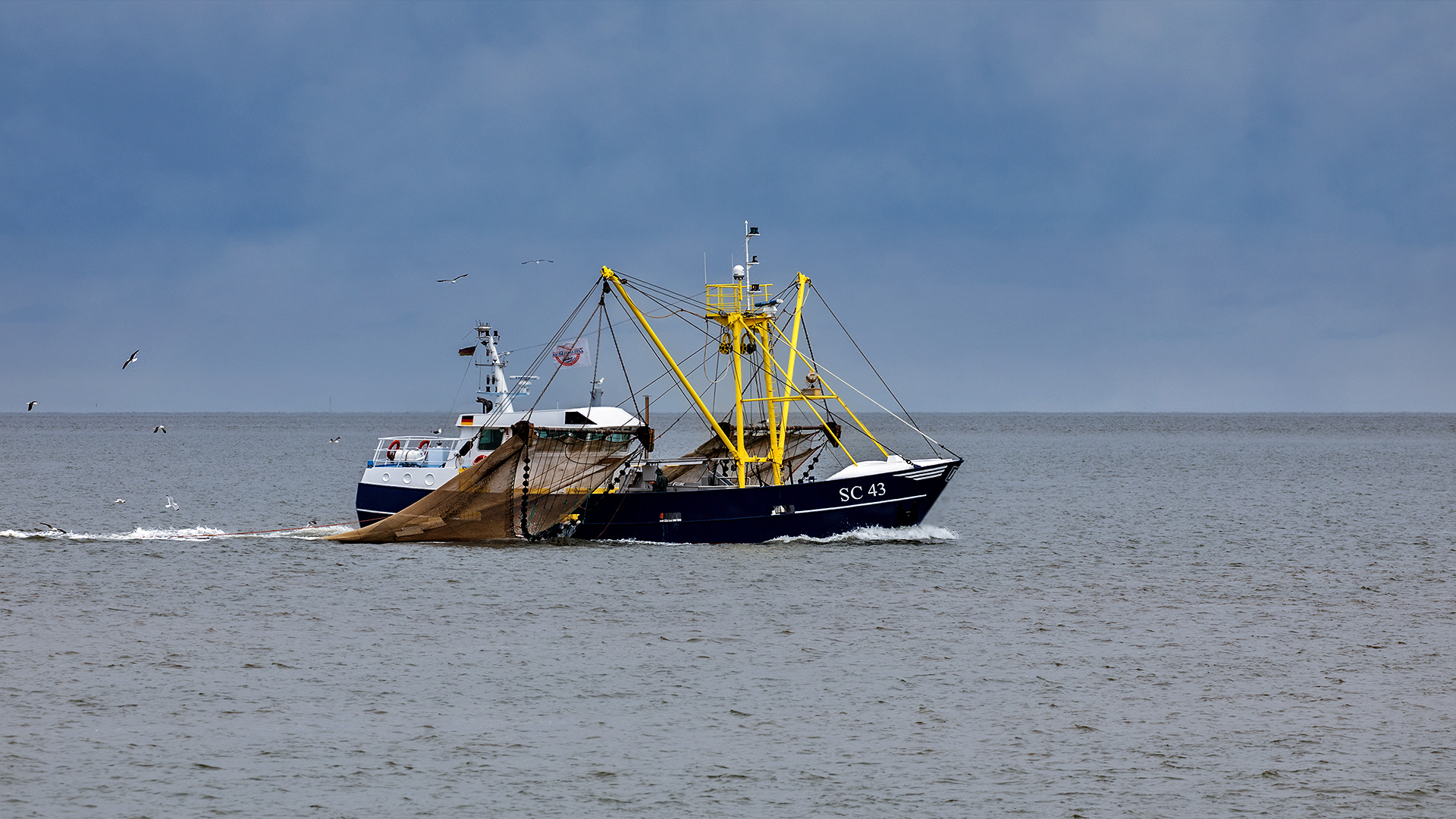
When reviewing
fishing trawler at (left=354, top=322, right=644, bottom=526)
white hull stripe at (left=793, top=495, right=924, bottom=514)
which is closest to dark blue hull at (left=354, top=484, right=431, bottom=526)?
fishing trawler at (left=354, top=322, right=644, bottom=526)

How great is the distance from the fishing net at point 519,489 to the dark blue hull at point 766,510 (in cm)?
130

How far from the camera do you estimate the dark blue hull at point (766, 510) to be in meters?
37.1

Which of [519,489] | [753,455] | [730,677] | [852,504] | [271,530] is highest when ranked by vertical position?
[753,455]

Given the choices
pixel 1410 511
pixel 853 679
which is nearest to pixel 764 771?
pixel 853 679

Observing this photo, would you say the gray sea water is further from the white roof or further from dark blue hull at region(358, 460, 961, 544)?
the white roof

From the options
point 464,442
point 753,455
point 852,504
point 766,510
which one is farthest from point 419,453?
point 852,504

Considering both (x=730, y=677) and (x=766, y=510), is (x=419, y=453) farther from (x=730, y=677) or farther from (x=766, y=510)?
(x=730, y=677)

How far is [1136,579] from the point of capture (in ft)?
110

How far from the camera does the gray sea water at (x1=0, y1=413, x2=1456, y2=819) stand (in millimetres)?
15641

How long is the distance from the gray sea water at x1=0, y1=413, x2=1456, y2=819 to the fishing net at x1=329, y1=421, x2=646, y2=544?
3.09 ft

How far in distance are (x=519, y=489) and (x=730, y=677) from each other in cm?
1736

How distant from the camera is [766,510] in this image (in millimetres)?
37062

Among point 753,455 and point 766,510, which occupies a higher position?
point 753,455

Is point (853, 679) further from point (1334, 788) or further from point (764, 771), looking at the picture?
point (1334, 788)
